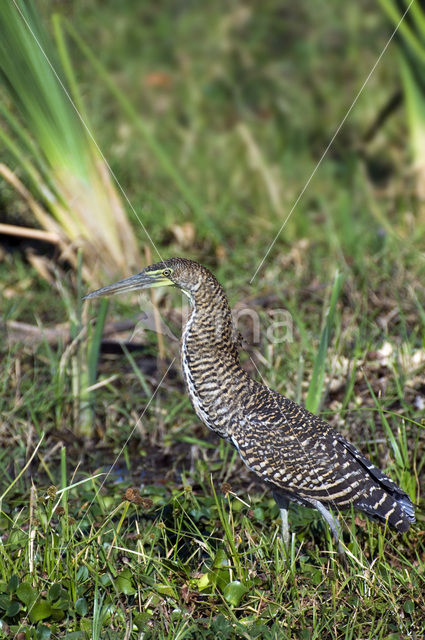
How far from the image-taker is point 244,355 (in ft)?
16.0

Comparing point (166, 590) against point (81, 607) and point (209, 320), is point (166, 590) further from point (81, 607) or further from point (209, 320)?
point (209, 320)

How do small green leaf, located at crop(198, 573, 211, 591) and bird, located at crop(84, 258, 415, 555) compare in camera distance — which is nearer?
small green leaf, located at crop(198, 573, 211, 591)

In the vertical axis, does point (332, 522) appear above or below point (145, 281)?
below

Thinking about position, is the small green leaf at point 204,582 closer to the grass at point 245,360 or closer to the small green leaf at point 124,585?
the grass at point 245,360

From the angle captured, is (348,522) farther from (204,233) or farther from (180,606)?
(204,233)

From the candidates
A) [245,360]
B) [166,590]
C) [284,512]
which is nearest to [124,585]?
[166,590]

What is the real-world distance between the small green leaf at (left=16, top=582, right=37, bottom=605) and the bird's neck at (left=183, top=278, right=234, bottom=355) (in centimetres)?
107

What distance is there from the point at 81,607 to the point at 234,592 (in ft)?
1.70

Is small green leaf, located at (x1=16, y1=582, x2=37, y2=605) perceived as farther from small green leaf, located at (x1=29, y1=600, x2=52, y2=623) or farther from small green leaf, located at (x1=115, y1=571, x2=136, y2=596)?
small green leaf, located at (x1=115, y1=571, x2=136, y2=596)

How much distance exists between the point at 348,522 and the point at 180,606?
930mm

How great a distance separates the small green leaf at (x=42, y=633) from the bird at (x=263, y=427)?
93 cm

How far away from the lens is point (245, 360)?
4.83 m

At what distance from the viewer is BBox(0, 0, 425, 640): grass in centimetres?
301

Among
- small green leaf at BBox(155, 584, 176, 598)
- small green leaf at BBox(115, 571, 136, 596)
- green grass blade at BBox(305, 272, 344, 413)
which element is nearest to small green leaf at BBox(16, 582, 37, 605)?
small green leaf at BBox(115, 571, 136, 596)
